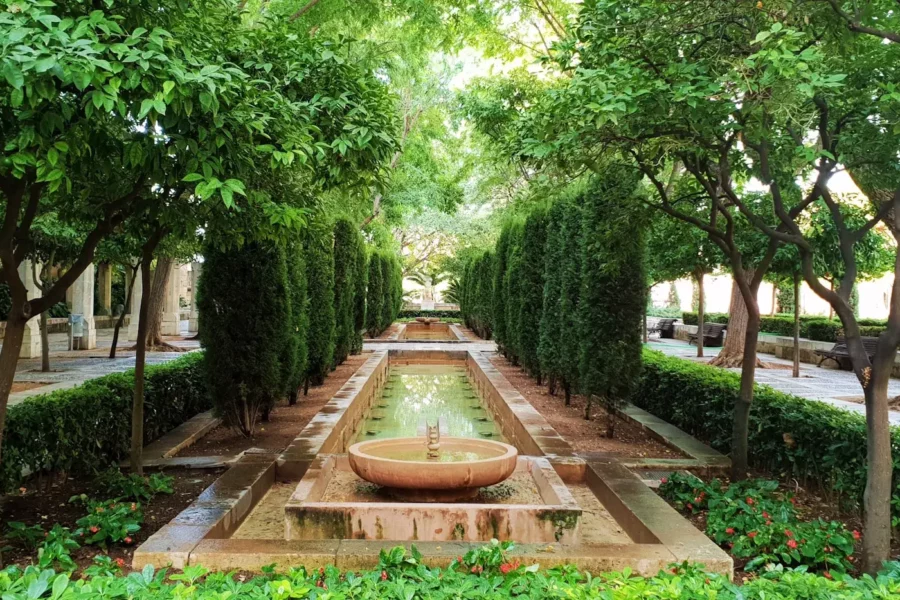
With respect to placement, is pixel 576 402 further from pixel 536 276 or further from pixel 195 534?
pixel 195 534

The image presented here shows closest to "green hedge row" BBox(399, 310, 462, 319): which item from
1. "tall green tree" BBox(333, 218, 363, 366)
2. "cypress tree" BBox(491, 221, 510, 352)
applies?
"cypress tree" BBox(491, 221, 510, 352)

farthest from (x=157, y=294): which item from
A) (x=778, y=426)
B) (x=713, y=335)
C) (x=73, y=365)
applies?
(x=713, y=335)

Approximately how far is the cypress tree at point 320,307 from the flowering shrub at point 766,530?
23.1ft

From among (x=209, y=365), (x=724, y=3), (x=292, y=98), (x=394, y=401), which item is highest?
(x=724, y=3)

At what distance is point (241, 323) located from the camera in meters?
7.94

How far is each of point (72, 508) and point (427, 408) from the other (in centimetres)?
713

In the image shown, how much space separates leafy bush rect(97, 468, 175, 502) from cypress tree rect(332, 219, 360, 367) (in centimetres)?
778

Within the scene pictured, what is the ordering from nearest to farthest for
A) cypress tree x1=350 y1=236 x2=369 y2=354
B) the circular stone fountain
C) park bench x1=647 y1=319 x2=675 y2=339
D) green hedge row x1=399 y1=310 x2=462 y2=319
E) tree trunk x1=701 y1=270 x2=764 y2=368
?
the circular stone fountain < tree trunk x1=701 y1=270 x2=764 y2=368 < cypress tree x1=350 y1=236 x2=369 y2=354 < park bench x1=647 y1=319 x2=675 y2=339 < green hedge row x1=399 y1=310 x2=462 y2=319

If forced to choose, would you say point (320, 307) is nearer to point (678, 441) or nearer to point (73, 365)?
point (678, 441)

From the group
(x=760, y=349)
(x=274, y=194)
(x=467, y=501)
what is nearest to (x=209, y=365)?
(x=274, y=194)

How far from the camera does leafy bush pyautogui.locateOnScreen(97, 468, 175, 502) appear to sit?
533 cm

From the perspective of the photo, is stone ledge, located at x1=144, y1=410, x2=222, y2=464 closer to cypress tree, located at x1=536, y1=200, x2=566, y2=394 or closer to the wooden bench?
cypress tree, located at x1=536, y1=200, x2=566, y2=394

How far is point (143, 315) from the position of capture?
590 cm

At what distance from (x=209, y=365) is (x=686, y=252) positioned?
11495 millimetres
